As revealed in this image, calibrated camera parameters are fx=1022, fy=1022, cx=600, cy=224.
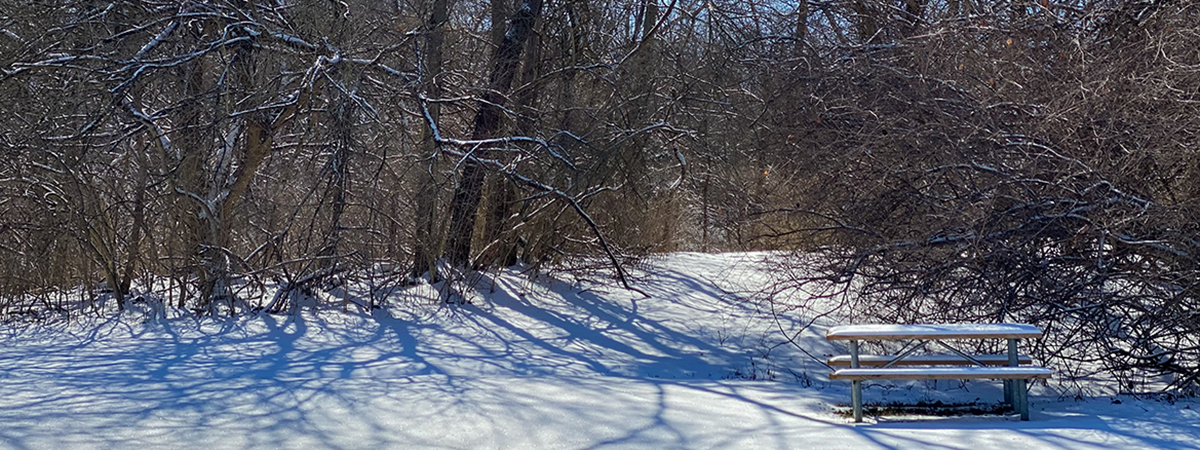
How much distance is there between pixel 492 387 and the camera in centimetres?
676

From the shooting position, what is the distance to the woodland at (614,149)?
7.21 meters

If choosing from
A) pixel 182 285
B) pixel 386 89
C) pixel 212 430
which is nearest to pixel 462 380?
pixel 212 430

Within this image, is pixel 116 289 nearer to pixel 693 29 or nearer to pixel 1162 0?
pixel 693 29

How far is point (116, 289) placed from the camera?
9.85 m

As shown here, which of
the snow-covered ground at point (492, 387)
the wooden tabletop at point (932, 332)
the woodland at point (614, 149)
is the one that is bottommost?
the snow-covered ground at point (492, 387)

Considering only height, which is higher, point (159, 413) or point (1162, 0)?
point (1162, 0)

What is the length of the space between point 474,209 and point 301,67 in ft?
7.45

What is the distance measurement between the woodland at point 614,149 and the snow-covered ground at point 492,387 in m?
0.67

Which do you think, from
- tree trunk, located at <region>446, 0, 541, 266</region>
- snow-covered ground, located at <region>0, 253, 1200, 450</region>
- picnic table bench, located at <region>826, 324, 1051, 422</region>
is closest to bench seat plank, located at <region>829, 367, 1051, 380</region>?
picnic table bench, located at <region>826, 324, 1051, 422</region>

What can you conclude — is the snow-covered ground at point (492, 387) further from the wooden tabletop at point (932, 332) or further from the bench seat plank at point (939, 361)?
the wooden tabletop at point (932, 332)

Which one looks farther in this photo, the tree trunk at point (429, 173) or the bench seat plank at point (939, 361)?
the tree trunk at point (429, 173)

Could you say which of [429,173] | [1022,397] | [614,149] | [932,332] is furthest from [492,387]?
[614,149]

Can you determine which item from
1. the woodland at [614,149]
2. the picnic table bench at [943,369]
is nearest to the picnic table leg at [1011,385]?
the picnic table bench at [943,369]

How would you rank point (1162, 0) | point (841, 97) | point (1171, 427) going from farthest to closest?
point (841, 97) < point (1162, 0) < point (1171, 427)
